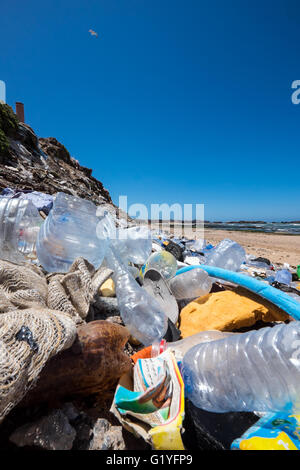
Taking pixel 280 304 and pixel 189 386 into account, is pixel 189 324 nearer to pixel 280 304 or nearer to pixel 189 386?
pixel 189 386

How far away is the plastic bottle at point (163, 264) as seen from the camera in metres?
2.09

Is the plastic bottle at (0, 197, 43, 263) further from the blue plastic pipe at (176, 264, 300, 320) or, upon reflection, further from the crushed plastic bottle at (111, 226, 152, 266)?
the blue plastic pipe at (176, 264, 300, 320)

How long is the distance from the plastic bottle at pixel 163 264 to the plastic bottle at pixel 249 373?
1.05m

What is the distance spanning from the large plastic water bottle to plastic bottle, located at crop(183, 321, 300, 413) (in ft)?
4.41

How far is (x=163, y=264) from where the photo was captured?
2.13 meters

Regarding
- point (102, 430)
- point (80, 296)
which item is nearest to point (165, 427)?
point (102, 430)

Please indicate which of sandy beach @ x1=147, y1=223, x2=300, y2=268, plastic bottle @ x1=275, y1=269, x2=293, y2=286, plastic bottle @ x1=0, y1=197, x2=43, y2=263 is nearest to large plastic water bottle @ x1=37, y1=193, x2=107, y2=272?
plastic bottle @ x1=0, y1=197, x2=43, y2=263

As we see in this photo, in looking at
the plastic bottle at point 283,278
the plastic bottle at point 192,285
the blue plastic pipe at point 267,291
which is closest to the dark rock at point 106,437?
the plastic bottle at point 192,285

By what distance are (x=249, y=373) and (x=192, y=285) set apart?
102cm

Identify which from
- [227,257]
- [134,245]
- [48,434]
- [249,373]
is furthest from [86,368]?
[227,257]

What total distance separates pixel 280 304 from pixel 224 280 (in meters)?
0.56

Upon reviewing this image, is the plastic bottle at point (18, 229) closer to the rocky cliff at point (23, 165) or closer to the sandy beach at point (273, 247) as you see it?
A: the rocky cliff at point (23, 165)
